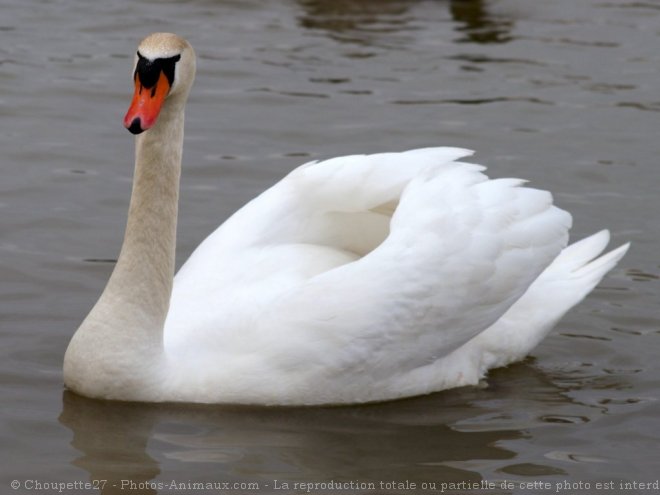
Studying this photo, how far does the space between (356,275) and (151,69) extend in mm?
1220

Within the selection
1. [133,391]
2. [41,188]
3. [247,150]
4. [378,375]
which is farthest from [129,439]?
[247,150]

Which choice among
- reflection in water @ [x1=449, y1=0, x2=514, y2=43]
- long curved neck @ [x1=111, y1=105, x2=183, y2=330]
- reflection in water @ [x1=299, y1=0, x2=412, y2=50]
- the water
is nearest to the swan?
long curved neck @ [x1=111, y1=105, x2=183, y2=330]

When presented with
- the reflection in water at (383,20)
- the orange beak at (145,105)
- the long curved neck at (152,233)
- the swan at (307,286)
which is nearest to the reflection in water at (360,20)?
the reflection in water at (383,20)

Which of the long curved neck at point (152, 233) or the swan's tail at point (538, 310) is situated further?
the swan's tail at point (538, 310)

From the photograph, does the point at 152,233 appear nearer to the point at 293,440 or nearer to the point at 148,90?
the point at 148,90

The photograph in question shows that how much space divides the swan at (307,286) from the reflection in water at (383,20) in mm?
6553

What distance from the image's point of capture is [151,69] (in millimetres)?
6199

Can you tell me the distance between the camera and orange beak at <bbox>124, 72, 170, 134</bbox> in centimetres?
607

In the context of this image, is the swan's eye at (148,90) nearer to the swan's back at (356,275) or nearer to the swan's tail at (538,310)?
the swan's back at (356,275)

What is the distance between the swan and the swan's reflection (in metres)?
0.08

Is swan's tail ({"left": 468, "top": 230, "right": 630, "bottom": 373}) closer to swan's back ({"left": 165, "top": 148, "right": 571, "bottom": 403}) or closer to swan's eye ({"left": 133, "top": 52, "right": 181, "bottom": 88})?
swan's back ({"left": 165, "top": 148, "right": 571, "bottom": 403})

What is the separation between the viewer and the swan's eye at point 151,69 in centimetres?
619

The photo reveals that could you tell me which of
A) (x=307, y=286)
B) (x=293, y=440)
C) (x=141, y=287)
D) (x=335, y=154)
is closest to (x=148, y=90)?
(x=141, y=287)

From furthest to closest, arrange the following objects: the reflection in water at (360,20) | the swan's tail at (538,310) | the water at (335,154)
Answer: the reflection in water at (360,20)
the swan's tail at (538,310)
the water at (335,154)
